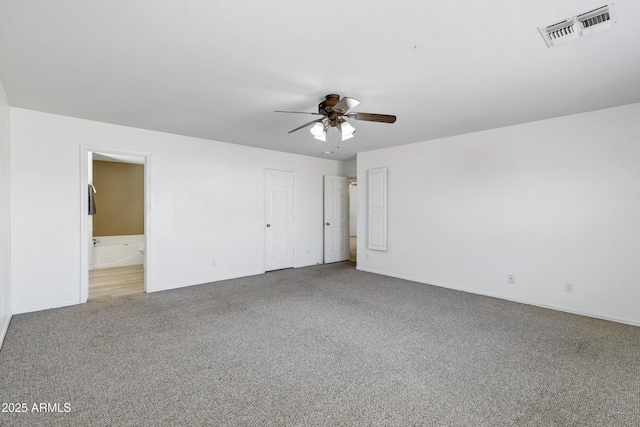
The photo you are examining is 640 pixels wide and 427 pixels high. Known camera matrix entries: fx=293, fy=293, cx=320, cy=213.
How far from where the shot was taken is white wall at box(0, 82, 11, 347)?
2.91 metres

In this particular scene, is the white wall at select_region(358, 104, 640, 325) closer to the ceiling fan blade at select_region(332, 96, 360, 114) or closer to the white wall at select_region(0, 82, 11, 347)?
the ceiling fan blade at select_region(332, 96, 360, 114)

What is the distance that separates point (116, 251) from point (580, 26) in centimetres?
804

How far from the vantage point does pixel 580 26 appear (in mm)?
1958

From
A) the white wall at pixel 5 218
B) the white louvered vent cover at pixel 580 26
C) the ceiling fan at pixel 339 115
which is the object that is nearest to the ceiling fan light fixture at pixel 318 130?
the ceiling fan at pixel 339 115

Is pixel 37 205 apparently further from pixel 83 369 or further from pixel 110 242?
pixel 110 242

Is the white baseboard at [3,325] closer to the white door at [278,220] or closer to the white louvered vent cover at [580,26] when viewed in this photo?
the white door at [278,220]

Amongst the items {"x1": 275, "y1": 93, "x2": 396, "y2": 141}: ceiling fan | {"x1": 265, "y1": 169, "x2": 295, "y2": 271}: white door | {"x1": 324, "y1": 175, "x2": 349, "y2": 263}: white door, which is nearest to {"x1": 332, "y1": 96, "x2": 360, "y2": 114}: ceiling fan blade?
{"x1": 275, "y1": 93, "x2": 396, "y2": 141}: ceiling fan

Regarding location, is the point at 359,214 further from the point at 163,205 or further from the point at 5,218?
the point at 5,218

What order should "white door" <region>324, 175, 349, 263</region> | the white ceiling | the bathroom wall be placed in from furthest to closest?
"white door" <region>324, 175, 349, 263</region> → the bathroom wall → the white ceiling

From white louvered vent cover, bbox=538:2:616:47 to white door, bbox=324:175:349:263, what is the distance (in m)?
5.14

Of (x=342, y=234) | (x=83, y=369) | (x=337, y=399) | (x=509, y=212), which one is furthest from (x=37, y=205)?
(x=509, y=212)

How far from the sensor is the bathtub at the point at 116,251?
6.33 metres

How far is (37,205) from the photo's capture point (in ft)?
12.1

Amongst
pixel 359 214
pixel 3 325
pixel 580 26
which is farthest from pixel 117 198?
pixel 580 26
